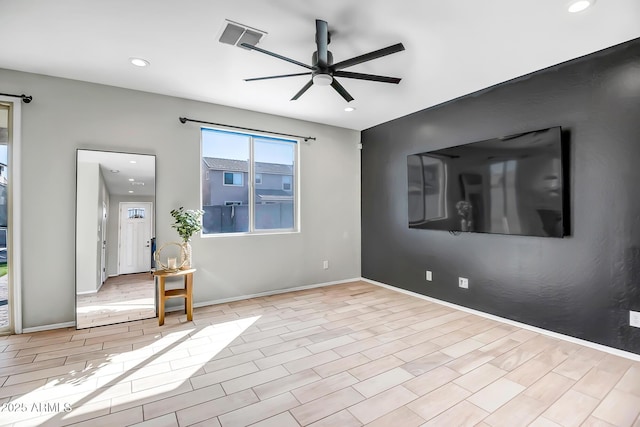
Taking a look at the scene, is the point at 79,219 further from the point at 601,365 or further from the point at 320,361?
the point at 601,365

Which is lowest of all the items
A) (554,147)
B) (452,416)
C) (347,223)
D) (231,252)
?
(452,416)

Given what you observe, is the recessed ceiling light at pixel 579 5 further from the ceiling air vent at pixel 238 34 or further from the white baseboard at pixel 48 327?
the white baseboard at pixel 48 327

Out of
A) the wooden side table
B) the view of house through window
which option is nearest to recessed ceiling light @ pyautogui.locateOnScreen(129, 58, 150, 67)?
the view of house through window

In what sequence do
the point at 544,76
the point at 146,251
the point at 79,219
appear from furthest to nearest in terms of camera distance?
the point at 146,251, the point at 79,219, the point at 544,76

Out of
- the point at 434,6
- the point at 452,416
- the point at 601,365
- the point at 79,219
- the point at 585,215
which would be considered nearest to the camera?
the point at 452,416

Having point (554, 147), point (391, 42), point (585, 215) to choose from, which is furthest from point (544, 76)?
point (391, 42)

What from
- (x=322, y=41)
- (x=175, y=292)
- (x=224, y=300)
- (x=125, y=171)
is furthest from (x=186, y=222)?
(x=322, y=41)

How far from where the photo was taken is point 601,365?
2.32 metres

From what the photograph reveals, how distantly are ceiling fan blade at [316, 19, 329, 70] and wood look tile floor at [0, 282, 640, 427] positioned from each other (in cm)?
232

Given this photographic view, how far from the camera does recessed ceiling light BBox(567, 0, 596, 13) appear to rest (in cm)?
197

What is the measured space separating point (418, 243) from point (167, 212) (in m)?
3.27

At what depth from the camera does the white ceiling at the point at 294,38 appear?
81.2 inches

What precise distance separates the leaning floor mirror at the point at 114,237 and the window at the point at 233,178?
2.96 ft

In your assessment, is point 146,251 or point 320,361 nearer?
point 320,361
